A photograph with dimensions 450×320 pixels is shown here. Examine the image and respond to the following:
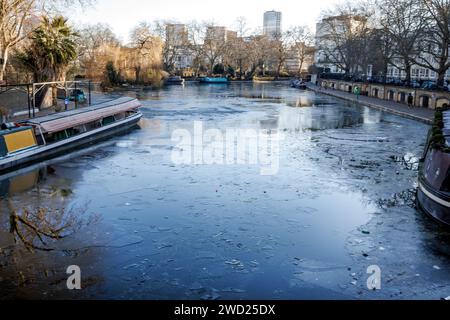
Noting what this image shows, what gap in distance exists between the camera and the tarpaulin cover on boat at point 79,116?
22.1 m

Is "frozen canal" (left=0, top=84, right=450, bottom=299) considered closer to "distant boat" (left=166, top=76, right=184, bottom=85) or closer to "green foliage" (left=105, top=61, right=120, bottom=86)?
"green foliage" (left=105, top=61, right=120, bottom=86)

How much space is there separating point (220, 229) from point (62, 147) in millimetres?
13425

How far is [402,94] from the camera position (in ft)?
160

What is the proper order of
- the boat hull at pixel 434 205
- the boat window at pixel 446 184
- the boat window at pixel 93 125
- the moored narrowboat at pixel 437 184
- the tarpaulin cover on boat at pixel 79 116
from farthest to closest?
the boat window at pixel 93 125 → the tarpaulin cover on boat at pixel 79 116 → the boat window at pixel 446 184 → the moored narrowboat at pixel 437 184 → the boat hull at pixel 434 205

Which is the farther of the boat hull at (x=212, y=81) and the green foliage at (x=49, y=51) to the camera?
the boat hull at (x=212, y=81)

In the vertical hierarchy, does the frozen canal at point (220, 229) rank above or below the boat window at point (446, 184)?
below

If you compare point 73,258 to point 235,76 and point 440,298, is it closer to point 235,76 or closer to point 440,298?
point 440,298

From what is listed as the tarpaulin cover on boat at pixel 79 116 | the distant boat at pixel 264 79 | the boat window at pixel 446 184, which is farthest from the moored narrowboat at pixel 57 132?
the distant boat at pixel 264 79

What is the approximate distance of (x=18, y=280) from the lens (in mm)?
8922

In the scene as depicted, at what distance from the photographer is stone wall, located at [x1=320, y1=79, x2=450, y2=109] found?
4012cm

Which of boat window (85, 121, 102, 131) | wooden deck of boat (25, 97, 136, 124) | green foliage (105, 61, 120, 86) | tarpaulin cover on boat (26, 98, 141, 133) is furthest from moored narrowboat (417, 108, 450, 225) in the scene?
green foliage (105, 61, 120, 86)

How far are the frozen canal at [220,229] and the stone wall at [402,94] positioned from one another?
21.3 metres

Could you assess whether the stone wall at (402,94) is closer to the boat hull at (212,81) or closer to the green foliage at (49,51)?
the green foliage at (49,51)

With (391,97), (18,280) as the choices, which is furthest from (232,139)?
(391,97)
